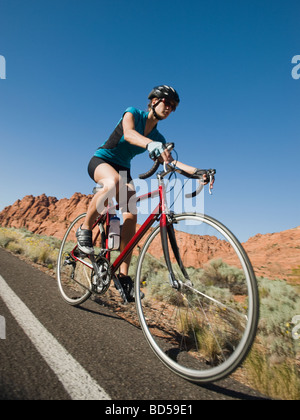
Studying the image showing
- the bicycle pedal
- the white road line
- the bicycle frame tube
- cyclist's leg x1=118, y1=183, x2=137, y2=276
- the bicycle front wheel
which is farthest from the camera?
cyclist's leg x1=118, y1=183, x2=137, y2=276

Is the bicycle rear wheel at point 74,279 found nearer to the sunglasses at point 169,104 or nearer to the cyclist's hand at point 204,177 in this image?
the cyclist's hand at point 204,177

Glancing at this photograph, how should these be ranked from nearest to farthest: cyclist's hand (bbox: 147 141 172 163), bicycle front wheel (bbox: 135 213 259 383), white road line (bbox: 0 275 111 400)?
white road line (bbox: 0 275 111 400)
bicycle front wheel (bbox: 135 213 259 383)
cyclist's hand (bbox: 147 141 172 163)

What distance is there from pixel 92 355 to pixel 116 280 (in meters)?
0.90

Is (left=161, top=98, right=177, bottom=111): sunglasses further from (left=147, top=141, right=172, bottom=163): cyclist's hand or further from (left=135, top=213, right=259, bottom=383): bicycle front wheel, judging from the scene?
(left=135, top=213, right=259, bottom=383): bicycle front wheel

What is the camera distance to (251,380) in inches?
76.4

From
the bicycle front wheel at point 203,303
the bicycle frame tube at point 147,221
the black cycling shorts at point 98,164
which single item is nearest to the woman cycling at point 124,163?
the black cycling shorts at point 98,164

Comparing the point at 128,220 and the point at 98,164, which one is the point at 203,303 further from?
the point at 98,164

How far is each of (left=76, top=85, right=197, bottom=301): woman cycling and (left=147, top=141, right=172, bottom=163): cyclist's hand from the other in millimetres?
503

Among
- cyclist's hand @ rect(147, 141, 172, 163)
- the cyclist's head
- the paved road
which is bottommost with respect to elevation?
the paved road

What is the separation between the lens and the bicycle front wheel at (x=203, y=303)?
5.07 ft

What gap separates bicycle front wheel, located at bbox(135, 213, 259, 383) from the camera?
60.8 inches

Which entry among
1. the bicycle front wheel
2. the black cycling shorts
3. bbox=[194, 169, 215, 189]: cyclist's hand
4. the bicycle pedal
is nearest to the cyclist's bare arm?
bbox=[194, 169, 215, 189]: cyclist's hand

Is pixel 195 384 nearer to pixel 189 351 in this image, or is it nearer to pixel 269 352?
pixel 189 351
